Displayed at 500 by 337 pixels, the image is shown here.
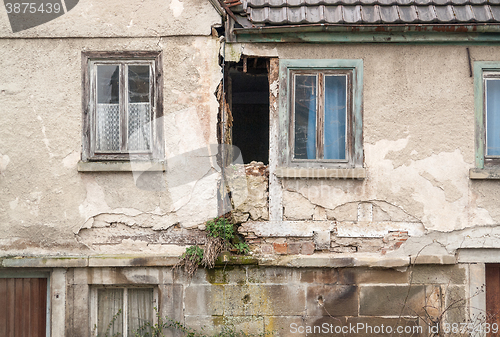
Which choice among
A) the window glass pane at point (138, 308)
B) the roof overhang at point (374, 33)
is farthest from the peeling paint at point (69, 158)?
the roof overhang at point (374, 33)

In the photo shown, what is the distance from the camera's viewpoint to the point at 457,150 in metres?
5.27

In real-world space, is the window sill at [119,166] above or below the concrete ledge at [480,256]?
above

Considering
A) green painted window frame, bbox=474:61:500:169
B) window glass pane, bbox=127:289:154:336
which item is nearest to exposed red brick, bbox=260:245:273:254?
window glass pane, bbox=127:289:154:336

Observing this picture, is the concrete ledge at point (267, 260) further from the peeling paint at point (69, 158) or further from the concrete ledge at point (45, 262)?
the peeling paint at point (69, 158)

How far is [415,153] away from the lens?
5.27m

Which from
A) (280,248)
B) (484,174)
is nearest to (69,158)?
(280,248)

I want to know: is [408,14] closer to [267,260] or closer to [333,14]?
[333,14]

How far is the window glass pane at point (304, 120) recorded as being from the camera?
213 inches

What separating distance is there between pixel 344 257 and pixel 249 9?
10.8ft

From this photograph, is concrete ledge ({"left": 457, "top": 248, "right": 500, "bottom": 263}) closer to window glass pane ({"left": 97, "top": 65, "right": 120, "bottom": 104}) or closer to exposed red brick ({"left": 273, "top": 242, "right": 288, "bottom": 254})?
exposed red brick ({"left": 273, "top": 242, "right": 288, "bottom": 254})

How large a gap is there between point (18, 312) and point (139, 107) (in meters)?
3.06

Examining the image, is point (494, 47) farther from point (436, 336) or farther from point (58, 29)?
point (58, 29)

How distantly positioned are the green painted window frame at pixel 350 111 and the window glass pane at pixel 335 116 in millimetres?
100

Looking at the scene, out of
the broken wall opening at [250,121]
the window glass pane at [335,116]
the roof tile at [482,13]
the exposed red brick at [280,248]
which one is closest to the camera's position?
the roof tile at [482,13]
